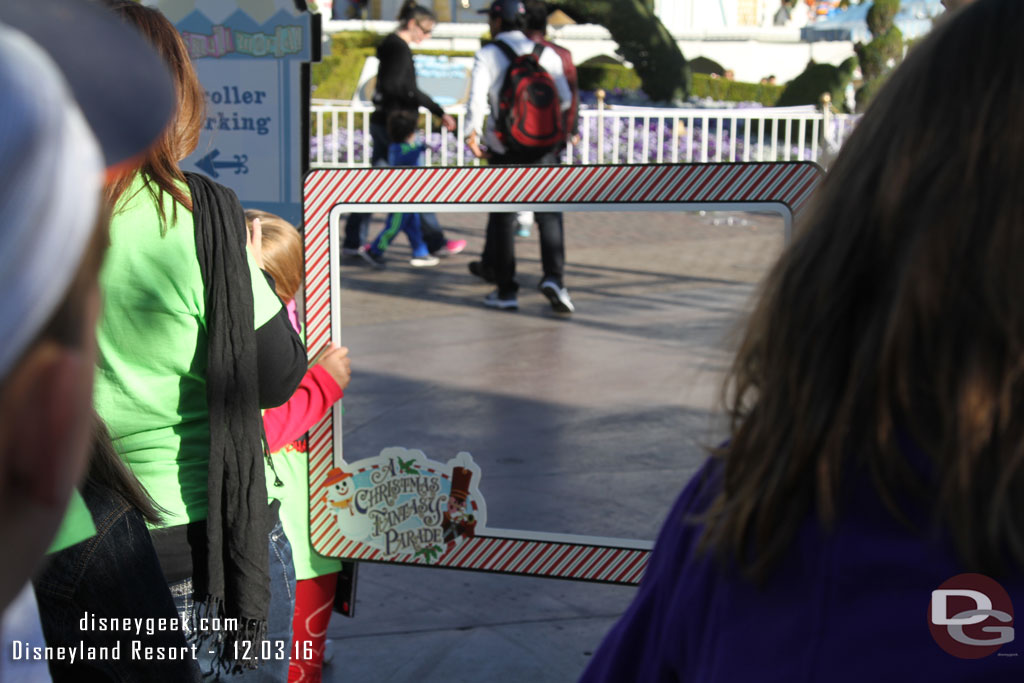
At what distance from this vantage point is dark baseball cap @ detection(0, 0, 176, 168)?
2.32ft

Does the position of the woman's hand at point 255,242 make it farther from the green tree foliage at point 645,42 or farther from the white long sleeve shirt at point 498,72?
the green tree foliage at point 645,42

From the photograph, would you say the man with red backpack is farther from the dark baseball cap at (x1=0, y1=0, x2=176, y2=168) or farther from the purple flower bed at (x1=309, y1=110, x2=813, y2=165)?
the dark baseball cap at (x1=0, y1=0, x2=176, y2=168)

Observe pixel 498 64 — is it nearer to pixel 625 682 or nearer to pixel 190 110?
pixel 190 110

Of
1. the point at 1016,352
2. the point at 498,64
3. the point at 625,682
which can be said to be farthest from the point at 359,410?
the point at 1016,352

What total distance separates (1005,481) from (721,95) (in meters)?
27.4

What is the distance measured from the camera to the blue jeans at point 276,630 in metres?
2.37

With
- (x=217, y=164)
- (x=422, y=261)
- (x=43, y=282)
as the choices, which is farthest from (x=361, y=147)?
(x=43, y=282)

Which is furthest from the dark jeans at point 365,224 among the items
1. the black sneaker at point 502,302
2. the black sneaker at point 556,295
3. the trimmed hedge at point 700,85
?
the trimmed hedge at point 700,85

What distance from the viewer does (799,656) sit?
37.0 inches

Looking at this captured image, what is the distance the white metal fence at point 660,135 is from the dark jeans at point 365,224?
11.7 ft

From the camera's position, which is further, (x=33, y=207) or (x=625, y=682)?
(x=625, y=682)

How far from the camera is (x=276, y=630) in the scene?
7.98 feet

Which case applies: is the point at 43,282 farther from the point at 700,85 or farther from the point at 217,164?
the point at 700,85

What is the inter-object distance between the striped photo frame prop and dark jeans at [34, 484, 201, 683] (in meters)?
1.18
